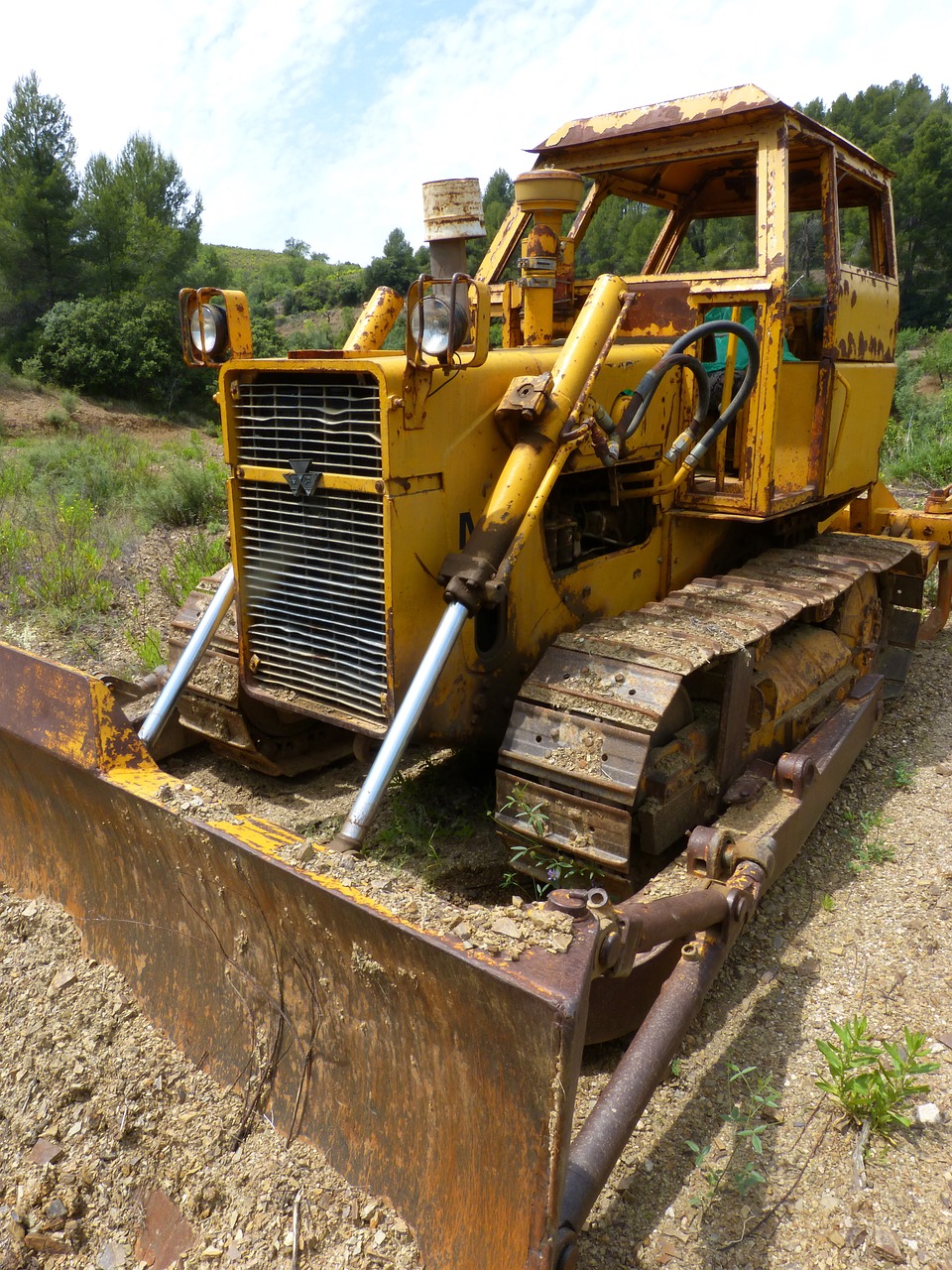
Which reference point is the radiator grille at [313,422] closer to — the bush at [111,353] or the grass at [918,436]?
the grass at [918,436]

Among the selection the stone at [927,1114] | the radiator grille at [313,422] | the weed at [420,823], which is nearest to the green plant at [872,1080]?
the stone at [927,1114]

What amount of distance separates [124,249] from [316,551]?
108 ft

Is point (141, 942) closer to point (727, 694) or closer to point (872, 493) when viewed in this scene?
point (727, 694)

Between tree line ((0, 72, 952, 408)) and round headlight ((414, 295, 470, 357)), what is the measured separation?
1856 cm

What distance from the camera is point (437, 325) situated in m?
2.71

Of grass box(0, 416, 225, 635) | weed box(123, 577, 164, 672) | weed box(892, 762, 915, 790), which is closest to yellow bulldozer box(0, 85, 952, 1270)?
weed box(892, 762, 915, 790)

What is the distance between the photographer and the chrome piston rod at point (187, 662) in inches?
133

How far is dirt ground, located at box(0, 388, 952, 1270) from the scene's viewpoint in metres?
2.10

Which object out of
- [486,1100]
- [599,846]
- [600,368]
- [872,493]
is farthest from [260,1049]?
[872,493]

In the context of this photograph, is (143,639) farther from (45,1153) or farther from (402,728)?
(45,1153)

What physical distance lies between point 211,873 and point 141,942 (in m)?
0.52

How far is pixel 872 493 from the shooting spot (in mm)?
6004

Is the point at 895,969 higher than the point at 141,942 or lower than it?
lower

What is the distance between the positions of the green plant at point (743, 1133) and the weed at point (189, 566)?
4701 mm
